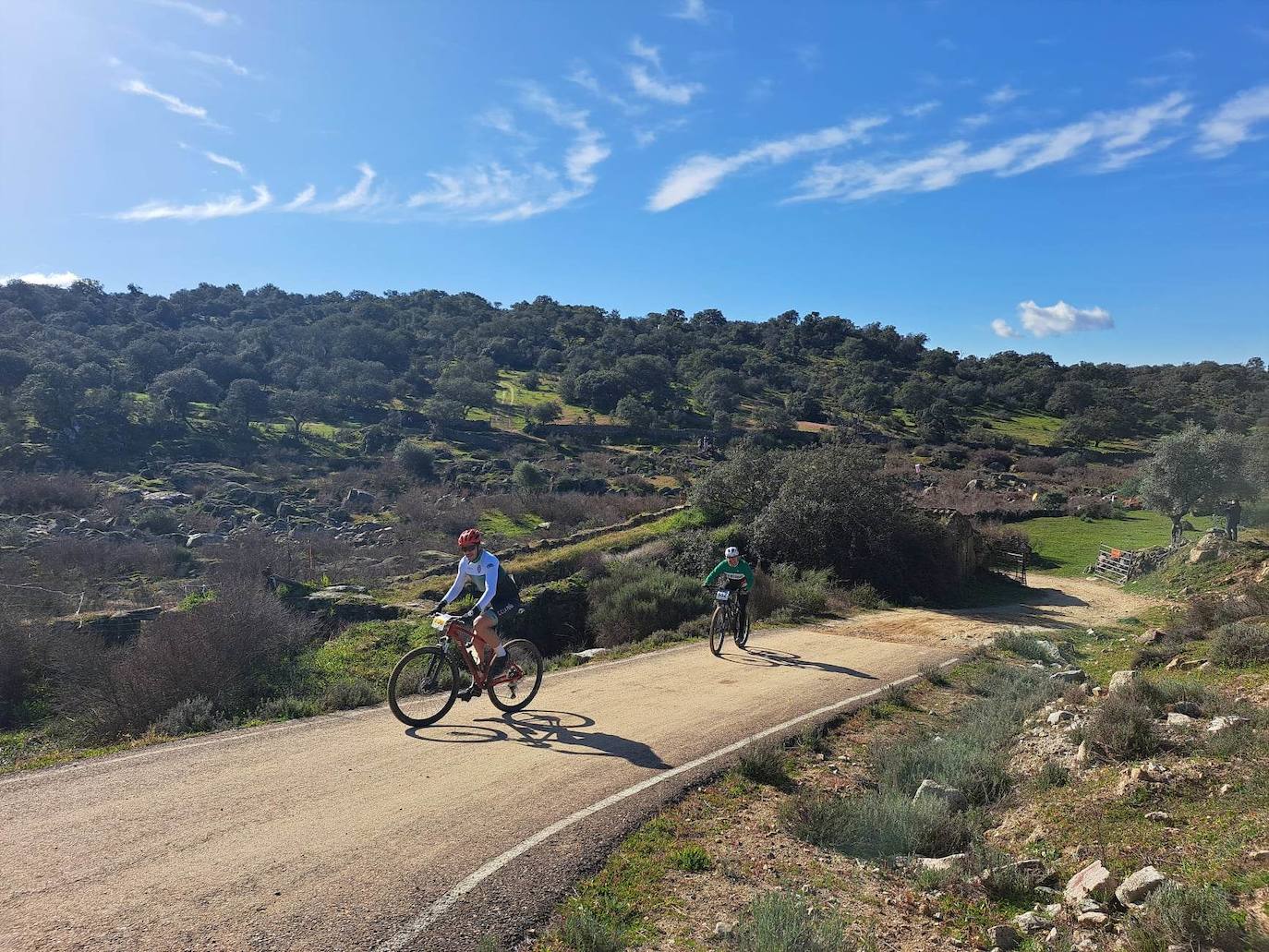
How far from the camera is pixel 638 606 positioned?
15.8 meters

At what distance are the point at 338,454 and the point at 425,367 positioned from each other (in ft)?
114

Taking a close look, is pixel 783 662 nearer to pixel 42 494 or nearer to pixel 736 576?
pixel 736 576

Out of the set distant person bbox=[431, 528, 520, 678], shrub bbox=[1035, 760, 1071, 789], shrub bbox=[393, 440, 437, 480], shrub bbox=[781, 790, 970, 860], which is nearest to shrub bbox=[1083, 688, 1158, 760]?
shrub bbox=[1035, 760, 1071, 789]

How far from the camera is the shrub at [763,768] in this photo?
6871mm

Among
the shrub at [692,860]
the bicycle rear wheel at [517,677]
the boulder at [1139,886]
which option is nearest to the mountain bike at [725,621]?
the bicycle rear wheel at [517,677]

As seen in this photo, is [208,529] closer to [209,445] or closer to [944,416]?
[209,445]

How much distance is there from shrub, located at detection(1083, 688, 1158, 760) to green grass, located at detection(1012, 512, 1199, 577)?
82.9ft

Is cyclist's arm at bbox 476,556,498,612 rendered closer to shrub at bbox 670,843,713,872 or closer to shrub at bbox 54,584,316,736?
shrub at bbox 670,843,713,872

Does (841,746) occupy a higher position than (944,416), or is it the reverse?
(944,416)

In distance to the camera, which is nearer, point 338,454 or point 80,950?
point 80,950

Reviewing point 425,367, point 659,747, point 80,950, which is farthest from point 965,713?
point 425,367

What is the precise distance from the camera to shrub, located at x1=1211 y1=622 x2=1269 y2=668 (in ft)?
29.9

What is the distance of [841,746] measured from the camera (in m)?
8.02

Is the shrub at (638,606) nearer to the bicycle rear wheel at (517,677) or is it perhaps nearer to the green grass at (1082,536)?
the bicycle rear wheel at (517,677)
